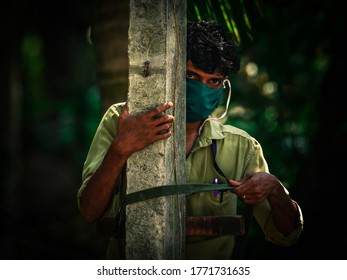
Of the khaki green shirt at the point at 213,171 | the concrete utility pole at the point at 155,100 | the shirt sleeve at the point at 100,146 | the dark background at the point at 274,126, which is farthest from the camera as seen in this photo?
the dark background at the point at 274,126

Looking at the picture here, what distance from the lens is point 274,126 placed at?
18.9ft

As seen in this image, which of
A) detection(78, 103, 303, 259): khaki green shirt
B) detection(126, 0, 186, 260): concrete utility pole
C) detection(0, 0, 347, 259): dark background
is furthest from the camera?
detection(0, 0, 347, 259): dark background

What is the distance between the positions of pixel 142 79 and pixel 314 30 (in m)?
3.50

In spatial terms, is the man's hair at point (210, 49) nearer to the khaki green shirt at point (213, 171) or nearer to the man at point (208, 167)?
the man at point (208, 167)

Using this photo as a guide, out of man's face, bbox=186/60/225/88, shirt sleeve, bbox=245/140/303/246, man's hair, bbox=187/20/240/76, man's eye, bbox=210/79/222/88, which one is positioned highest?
man's hair, bbox=187/20/240/76

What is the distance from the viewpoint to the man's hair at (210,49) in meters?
2.54

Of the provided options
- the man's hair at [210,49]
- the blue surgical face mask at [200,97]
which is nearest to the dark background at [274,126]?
the man's hair at [210,49]

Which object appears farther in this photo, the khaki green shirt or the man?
the khaki green shirt

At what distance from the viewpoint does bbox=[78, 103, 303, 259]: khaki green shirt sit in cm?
262

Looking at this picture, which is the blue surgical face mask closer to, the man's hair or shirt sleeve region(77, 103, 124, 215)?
the man's hair

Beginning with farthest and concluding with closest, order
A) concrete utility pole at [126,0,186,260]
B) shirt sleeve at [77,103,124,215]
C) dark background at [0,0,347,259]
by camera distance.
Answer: dark background at [0,0,347,259]
shirt sleeve at [77,103,124,215]
concrete utility pole at [126,0,186,260]

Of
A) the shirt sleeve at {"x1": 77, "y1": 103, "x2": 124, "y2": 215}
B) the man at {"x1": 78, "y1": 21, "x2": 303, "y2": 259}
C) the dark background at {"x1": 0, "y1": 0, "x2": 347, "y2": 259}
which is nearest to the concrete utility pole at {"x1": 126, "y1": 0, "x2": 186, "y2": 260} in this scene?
the man at {"x1": 78, "y1": 21, "x2": 303, "y2": 259}

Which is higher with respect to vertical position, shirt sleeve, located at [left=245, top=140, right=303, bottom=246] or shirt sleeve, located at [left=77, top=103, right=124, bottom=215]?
shirt sleeve, located at [left=77, top=103, right=124, bottom=215]

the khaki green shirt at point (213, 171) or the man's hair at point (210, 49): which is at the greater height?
the man's hair at point (210, 49)
